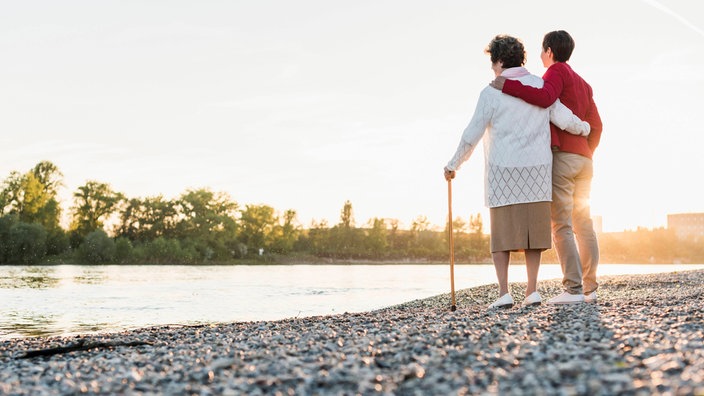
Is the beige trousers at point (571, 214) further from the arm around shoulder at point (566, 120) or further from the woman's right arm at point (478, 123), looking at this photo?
A: the woman's right arm at point (478, 123)

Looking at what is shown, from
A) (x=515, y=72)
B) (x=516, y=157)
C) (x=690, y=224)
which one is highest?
(x=690, y=224)

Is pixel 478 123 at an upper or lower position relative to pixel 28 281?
upper

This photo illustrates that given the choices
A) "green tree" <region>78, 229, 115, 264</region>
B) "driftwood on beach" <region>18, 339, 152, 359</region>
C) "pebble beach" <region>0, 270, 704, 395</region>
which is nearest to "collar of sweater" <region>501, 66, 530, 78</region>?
"pebble beach" <region>0, 270, 704, 395</region>

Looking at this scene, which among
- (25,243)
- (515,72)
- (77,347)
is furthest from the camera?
(25,243)

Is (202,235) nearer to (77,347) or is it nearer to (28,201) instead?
(28,201)

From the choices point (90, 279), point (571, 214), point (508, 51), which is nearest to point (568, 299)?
point (571, 214)

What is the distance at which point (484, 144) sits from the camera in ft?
23.3

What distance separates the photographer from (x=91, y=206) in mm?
85688

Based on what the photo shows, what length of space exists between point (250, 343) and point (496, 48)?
3.98 metres

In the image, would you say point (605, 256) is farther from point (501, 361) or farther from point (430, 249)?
point (501, 361)

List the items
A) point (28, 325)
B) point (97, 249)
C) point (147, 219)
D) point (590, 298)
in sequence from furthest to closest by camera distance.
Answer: point (147, 219) → point (97, 249) → point (28, 325) → point (590, 298)

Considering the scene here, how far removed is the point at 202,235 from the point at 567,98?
88052 mm

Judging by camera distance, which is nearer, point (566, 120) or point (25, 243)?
point (566, 120)

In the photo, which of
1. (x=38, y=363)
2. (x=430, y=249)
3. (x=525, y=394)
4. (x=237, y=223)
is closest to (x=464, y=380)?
(x=525, y=394)
